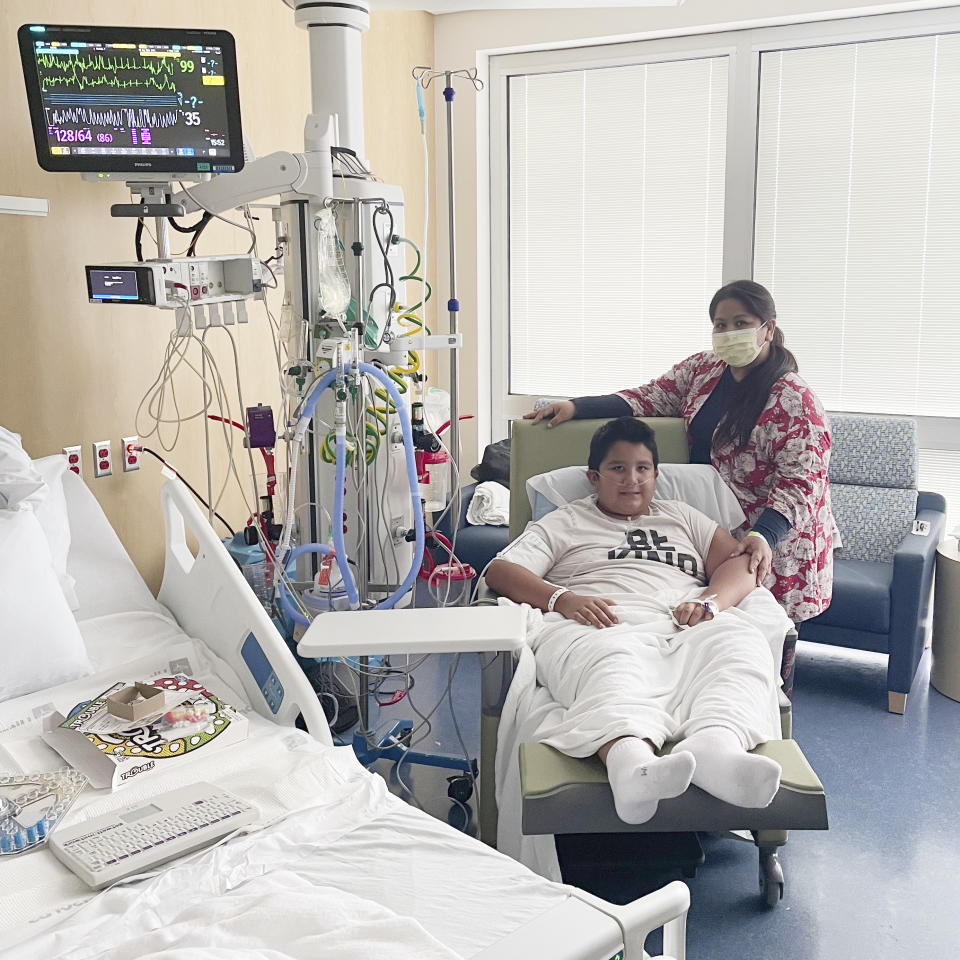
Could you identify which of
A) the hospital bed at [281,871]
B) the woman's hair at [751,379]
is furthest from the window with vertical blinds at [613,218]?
the hospital bed at [281,871]

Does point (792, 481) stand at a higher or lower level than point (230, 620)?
higher

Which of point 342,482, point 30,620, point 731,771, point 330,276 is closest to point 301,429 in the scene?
point 342,482

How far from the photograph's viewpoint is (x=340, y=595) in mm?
2396

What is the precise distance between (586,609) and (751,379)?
83 centimetres

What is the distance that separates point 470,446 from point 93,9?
2379 millimetres

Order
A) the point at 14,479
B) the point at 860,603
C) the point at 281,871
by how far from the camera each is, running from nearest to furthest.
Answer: the point at 281,871, the point at 14,479, the point at 860,603

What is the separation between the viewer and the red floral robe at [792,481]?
8.32 feet

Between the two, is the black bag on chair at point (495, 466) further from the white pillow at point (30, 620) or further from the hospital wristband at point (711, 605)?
the white pillow at point (30, 620)

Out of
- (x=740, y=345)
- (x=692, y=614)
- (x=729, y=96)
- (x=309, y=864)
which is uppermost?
(x=729, y=96)

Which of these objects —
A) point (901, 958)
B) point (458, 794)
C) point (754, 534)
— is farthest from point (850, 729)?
point (458, 794)

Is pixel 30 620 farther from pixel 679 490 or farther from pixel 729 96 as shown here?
pixel 729 96

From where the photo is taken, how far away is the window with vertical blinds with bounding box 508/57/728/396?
3.99 metres

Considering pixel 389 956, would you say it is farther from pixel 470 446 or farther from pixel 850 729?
pixel 470 446

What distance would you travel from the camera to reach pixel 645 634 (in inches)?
86.6
